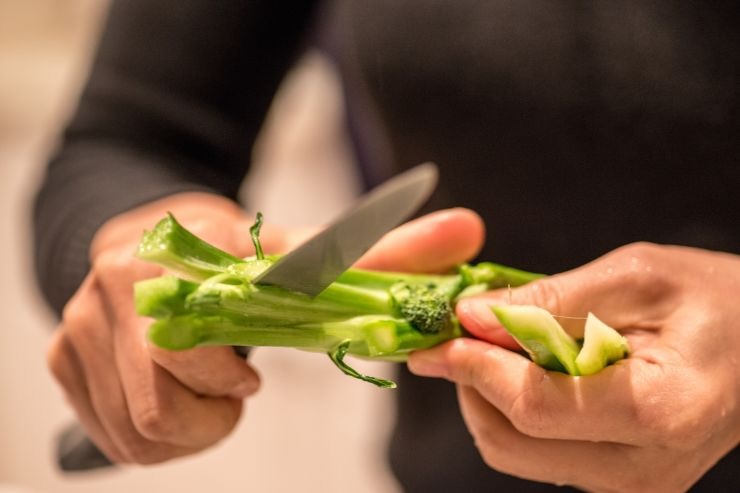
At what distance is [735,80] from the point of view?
2.14 feet

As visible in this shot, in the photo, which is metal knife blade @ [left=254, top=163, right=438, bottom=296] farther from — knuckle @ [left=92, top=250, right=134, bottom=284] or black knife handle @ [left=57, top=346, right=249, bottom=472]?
black knife handle @ [left=57, top=346, right=249, bottom=472]

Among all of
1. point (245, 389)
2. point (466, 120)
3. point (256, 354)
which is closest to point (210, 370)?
point (245, 389)

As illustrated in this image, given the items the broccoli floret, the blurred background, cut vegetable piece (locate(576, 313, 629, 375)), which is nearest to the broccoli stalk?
the broccoli floret

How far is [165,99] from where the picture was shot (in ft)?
3.02

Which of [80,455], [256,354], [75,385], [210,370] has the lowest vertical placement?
[256,354]

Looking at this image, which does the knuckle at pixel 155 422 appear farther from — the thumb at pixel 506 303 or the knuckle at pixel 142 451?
the thumb at pixel 506 303

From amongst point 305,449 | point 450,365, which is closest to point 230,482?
point 305,449

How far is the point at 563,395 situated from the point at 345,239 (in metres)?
0.17

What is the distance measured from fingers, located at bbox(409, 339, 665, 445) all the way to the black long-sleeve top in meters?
0.27

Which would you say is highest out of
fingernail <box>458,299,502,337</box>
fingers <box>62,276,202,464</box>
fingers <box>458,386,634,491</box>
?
fingernail <box>458,299,502,337</box>

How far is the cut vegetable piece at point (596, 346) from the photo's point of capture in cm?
50

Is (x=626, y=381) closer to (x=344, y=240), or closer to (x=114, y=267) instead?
(x=344, y=240)

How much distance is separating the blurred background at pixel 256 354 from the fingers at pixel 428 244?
90 cm

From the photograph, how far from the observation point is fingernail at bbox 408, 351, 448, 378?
1.81ft
